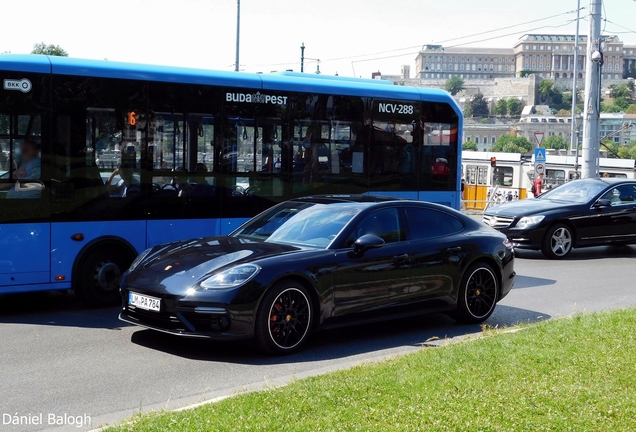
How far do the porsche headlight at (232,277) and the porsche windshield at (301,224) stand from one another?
93 centimetres

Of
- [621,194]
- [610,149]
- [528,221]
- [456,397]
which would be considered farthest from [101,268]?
[610,149]

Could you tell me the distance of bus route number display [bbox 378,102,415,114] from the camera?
45.9 ft

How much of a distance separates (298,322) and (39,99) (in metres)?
4.47

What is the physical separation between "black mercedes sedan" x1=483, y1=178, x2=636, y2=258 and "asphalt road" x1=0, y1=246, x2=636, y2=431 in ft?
16.2

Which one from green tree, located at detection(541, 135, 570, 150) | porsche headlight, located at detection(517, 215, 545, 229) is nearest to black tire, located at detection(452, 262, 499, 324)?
porsche headlight, located at detection(517, 215, 545, 229)

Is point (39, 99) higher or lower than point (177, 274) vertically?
higher

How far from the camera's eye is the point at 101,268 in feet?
35.4

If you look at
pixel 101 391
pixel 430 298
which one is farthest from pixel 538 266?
pixel 101 391

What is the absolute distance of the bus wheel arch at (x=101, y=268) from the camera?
10.6m

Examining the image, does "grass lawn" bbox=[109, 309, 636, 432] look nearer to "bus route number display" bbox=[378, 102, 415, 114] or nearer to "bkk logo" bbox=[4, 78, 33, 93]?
"bkk logo" bbox=[4, 78, 33, 93]

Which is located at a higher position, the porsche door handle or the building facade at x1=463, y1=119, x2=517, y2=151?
the building facade at x1=463, y1=119, x2=517, y2=151

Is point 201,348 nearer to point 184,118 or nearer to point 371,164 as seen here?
point 184,118

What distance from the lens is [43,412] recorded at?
236 inches

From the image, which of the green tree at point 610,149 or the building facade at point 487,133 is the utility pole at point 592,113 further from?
the building facade at point 487,133
